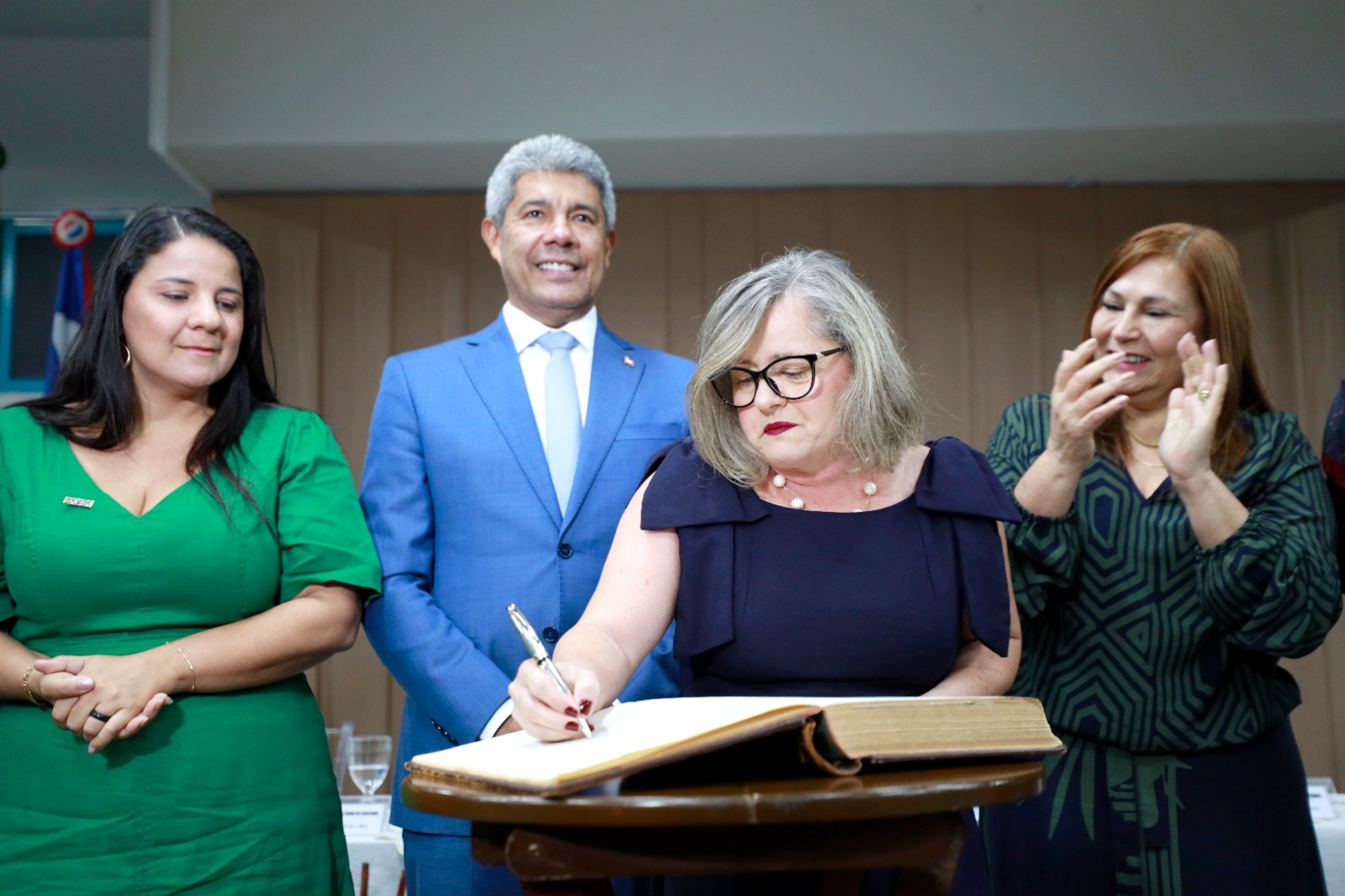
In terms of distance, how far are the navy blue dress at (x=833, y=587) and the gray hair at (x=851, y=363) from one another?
1.7 inches

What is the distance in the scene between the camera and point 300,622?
5.53ft

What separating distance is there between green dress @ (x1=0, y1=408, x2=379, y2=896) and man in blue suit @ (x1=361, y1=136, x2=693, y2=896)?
130 mm

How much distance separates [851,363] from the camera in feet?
4.98

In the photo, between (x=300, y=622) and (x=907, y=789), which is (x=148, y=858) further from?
(x=907, y=789)

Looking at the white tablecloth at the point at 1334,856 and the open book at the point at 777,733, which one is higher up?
→ the open book at the point at 777,733

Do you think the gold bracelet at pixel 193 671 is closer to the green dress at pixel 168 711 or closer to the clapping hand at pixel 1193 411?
the green dress at pixel 168 711

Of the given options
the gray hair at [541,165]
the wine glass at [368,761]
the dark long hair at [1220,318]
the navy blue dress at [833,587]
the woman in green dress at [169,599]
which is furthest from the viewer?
the wine glass at [368,761]

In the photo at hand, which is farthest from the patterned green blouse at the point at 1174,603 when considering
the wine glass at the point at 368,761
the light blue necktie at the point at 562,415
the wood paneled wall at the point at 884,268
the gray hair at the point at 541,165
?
the wood paneled wall at the point at 884,268

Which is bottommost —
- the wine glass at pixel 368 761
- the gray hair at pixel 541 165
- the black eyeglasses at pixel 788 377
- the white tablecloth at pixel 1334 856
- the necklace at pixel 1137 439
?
the white tablecloth at pixel 1334 856

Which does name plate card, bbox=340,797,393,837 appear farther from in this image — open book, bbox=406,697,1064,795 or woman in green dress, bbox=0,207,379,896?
open book, bbox=406,697,1064,795

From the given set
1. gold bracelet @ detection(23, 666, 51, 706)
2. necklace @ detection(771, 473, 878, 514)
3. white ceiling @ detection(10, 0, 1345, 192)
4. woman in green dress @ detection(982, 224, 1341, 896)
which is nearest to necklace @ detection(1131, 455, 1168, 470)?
woman in green dress @ detection(982, 224, 1341, 896)

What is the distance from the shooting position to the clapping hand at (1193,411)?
1.77m

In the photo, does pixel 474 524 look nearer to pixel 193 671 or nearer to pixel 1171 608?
pixel 193 671

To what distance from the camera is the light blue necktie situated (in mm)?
1982
